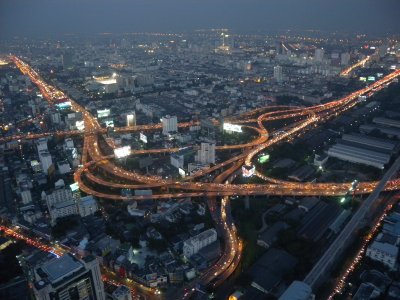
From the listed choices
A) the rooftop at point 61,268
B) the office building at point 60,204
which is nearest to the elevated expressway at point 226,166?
the office building at point 60,204

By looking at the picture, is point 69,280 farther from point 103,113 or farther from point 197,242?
point 103,113

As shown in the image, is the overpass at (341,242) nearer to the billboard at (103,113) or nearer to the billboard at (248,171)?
the billboard at (248,171)

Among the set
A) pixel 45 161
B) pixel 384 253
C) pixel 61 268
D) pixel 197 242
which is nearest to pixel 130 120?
pixel 45 161

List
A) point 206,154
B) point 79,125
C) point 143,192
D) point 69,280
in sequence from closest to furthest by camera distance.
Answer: point 69,280 < point 143,192 < point 206,154 < point 79,125

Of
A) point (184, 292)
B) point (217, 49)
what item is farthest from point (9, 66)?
point (184, 292)

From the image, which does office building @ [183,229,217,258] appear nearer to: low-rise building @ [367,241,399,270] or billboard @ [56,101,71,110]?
low-rise building @ [367,241,399,270]

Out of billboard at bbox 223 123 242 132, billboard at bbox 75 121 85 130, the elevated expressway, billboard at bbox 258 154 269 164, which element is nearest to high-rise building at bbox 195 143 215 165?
the elevated expressway
